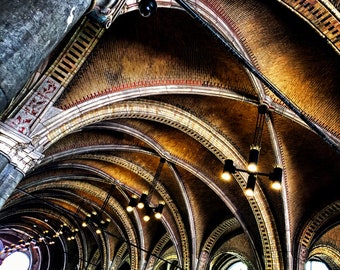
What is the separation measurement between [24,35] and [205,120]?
28.5ft

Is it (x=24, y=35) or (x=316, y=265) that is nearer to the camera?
(x=24, y=35)

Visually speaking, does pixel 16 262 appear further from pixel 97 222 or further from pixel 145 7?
pixel 145 7

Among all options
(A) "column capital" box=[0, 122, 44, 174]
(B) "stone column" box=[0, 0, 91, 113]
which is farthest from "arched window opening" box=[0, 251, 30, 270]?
(B) "stone column" box=[0, 0, 91, 113]

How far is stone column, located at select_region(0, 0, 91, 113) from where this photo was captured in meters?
2.29

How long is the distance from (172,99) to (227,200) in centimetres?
557

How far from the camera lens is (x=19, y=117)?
6.64 meters

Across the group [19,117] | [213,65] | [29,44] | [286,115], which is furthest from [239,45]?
[29,44]

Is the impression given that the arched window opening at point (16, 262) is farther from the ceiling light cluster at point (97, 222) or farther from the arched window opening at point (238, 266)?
the arched window opening at point (238, 266)

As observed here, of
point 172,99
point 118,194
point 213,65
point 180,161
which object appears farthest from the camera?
point 118,194

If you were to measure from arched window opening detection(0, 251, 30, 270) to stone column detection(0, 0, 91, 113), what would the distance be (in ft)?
136

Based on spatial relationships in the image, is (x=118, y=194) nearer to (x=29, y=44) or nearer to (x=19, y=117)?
(x=19, y=117)

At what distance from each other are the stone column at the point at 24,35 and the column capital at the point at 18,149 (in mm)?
→ 4312

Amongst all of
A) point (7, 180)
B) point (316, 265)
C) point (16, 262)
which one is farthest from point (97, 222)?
point (16, 262)

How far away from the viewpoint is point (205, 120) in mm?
10773
